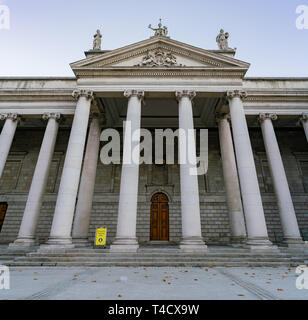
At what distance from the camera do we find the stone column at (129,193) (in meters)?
10.2

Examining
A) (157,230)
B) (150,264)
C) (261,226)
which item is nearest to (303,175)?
(261,226)

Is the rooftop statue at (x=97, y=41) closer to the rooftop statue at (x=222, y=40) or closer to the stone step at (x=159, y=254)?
the rooftop statue at (x=222, y=40)

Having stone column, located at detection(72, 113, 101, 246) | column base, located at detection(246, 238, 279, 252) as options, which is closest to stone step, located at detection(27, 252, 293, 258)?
column base, located at detection(246, 238, 279, 252)

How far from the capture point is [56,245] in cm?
1022

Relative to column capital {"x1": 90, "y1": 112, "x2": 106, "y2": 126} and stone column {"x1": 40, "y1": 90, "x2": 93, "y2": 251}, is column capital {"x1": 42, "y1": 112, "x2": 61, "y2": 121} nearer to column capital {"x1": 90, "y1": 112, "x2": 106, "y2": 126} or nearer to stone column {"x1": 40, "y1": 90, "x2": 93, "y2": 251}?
column capital {"x1": 90, "y1": 112, "x2": 106, "y2": 126}

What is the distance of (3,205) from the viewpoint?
18469 millimetres

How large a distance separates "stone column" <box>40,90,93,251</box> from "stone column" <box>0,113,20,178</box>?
20.6 ft

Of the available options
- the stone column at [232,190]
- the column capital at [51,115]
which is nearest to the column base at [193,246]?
the stone column at [232,190]

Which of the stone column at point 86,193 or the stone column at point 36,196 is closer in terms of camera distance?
the stone column at point 36,196

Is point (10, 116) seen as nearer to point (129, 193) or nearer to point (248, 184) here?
point (129, 193)

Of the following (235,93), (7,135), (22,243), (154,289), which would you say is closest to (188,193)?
(154,289)
